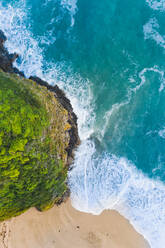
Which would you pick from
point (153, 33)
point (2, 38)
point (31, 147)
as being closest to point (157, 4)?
point (153, 33)

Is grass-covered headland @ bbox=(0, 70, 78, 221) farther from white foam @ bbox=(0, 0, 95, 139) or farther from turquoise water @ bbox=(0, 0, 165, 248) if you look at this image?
turquoise water @ bbox=(0, 0, 165, 248)

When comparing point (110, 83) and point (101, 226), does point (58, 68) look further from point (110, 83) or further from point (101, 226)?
point (101, 226)

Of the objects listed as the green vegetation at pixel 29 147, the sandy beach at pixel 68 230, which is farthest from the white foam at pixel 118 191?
the green vegetation at pixel 29 147

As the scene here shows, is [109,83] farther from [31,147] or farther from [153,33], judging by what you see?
[31,147]

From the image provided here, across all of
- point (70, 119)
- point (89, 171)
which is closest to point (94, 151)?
point (89, 171)

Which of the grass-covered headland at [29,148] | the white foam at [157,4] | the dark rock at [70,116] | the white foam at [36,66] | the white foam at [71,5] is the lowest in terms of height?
the grass-covered headland at [29,148]

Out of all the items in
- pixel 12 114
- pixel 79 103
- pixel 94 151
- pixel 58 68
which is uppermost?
pixel 58 68

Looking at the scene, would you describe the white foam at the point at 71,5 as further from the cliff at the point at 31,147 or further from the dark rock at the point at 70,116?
the cliff at the point at 31,147
